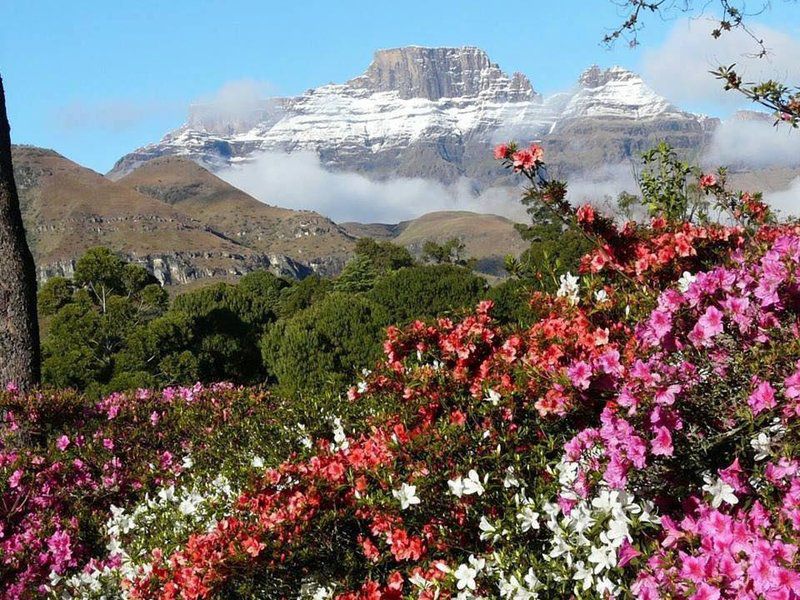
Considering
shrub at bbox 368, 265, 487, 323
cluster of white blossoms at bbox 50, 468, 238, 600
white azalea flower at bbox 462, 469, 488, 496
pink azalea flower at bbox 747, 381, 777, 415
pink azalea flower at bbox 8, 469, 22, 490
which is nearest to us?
pink azalea flower at bbox 747, 381, 777, 415

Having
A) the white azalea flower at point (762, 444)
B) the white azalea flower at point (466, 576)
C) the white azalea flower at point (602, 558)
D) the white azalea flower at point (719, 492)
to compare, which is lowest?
the white azalea flower at point (466, 576)

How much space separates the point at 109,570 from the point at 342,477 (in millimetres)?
1990

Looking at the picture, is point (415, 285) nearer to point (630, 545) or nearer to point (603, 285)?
point (603, 285)

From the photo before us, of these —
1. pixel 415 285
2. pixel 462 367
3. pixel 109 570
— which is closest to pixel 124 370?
pixel 415 285

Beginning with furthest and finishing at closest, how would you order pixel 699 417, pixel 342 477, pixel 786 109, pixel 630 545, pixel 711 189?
pixel 711 189
pixel 786 109
pixel 342 477
pixel 699 417
pixel 630 545

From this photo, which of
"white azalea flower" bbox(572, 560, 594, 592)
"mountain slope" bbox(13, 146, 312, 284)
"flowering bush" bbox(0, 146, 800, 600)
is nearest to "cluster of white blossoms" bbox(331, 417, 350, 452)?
"flowering bush" bbox(0, 146, 800, 600)

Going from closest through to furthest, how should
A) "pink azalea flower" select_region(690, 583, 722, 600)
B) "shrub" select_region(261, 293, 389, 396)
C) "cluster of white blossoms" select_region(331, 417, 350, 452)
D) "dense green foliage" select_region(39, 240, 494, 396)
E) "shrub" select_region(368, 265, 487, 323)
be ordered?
"pink azalea flower" select_region(690, 583, 722, 600)
"cluster of white blossoms" select_region(331, 417, 350, 452)
"shrub" select_region(261, 293, 389, 396)
"dense green foliage" select_region(39, 240, 494, 396)
"shrub" select_region(368, 265, 487, 323)

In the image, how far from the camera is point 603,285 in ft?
13.2

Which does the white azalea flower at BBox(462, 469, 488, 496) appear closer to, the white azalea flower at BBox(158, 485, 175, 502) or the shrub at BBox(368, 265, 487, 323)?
the white azalea flower at BBox(158, 485, 175, 502)

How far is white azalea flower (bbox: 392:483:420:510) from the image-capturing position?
314cm

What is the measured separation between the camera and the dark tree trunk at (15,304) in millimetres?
7496

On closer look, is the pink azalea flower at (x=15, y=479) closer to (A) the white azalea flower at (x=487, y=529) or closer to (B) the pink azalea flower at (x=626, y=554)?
(A) the white azalea flower at (x=487, y=529)

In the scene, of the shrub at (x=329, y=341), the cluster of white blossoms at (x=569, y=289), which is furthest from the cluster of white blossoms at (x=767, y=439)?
the shrub at (x=329, y=341)

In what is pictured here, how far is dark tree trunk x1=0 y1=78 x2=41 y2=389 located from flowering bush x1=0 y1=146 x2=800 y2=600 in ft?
9.27
